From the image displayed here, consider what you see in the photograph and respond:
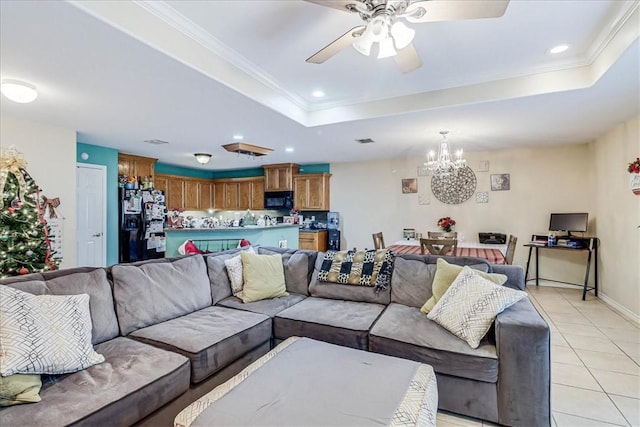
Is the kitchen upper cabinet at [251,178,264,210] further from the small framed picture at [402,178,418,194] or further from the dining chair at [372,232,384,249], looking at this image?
the dining chair at [372,232,384,249]

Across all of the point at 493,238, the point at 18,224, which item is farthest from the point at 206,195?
the point at 493,238

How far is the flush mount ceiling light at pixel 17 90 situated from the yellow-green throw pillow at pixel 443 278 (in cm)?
381

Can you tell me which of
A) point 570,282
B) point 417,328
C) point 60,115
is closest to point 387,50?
point 417,328

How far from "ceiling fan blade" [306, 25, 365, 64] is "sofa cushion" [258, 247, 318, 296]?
6.08 feet

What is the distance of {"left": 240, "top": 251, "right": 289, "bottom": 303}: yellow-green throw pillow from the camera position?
2904mm

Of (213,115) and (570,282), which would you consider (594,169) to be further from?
(213,115)

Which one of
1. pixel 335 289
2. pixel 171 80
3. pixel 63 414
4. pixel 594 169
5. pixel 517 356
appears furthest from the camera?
pixel 594 169

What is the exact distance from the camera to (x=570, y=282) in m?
5.34

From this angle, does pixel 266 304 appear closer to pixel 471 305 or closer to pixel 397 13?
pixel 471 305

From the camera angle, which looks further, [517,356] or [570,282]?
[570,282]

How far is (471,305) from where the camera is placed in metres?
2.11

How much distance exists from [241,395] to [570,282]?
6.00 m

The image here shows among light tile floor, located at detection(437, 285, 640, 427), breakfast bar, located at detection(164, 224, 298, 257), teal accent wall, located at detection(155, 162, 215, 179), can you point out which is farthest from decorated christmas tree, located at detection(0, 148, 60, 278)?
teal accent wall, located at detection(155, 162, 215, 179)

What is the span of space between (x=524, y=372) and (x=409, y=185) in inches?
194
